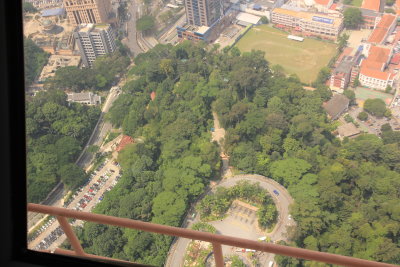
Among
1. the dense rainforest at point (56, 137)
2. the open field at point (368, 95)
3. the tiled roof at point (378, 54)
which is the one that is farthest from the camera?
the tiled roof at point (378, 54)

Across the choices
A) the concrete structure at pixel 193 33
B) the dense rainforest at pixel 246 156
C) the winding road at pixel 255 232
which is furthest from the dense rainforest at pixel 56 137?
the concrete structure at pixel 193 33

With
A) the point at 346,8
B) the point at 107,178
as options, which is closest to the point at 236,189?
the point at 107,178

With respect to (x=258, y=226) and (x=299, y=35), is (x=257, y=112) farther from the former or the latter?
(x=299, y=35)

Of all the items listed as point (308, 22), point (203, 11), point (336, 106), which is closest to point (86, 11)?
point (203, 11)

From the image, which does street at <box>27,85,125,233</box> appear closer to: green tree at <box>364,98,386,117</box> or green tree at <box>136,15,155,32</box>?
green tree at <box>136,15,155,32</box>

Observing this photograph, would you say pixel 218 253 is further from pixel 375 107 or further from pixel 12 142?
pixel 375 107

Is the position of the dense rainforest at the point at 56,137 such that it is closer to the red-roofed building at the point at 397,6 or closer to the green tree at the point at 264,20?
the green tree at the point at 264,20
